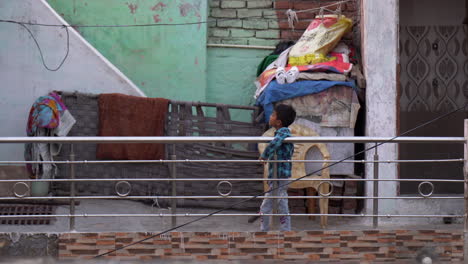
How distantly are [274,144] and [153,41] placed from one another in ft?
11.8

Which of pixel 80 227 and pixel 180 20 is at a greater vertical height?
pixel 180 20

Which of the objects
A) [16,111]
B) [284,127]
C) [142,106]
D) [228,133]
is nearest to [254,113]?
[228,133]

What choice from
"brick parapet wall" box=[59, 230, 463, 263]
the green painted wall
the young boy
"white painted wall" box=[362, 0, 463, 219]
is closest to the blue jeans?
the young boy

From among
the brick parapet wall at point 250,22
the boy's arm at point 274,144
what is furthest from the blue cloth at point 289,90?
the boy's arm at point 274,144

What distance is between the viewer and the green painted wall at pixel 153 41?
10.5 metres

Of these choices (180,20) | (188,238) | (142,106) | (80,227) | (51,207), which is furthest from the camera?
(180,20)

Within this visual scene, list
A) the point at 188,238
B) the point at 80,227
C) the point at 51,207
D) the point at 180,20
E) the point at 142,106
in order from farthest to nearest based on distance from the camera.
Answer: the point at 180,20 → the point at 142,106 → the point at 51,207 → the point at 80,227 → the point at 188,238

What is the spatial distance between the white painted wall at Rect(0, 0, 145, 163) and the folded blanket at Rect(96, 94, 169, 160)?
0.99 ft

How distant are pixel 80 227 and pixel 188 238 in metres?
1.43

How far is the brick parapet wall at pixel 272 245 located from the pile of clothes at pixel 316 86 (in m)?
2.10

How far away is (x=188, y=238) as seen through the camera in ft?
24.7

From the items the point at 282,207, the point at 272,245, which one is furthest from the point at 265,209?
the point at 272,245

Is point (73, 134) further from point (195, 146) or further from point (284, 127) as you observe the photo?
point (284, 127)

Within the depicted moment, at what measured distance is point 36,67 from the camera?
393 inches
